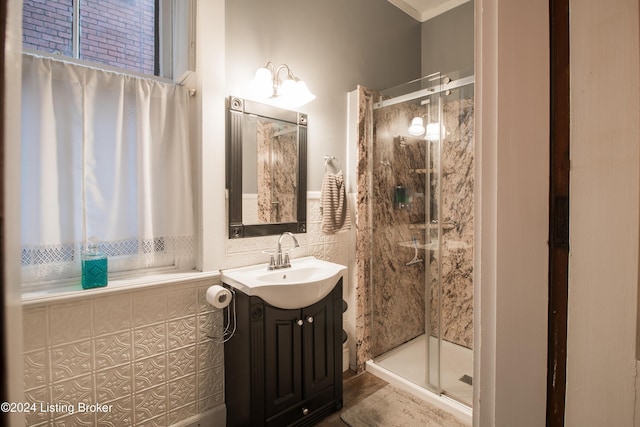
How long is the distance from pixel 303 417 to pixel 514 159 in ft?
5.65

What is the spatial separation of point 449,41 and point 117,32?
8.38 ft

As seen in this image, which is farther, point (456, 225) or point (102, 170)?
point (456, 225)

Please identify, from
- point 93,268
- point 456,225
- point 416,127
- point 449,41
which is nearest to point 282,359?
point 93,268

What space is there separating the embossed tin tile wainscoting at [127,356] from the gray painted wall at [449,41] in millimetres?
2635

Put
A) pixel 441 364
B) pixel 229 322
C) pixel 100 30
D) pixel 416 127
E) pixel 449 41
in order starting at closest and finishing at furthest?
pixel 100 30
pixel 229 322
pixel 441 364
pixel 416 127
pixel 449 41

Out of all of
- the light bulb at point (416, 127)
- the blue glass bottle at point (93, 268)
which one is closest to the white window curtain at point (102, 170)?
the blue glass bottle at point (93, 268)

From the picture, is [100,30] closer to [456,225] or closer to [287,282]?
[287,282]

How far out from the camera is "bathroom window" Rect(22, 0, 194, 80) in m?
1.33

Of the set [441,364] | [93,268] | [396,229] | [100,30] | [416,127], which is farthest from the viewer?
[396,229]

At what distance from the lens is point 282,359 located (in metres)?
1.55

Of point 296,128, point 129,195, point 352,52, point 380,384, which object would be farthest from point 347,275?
point 352,52

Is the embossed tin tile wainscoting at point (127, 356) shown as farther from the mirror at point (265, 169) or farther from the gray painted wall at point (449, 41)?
the gray painted wall at point (449, 41)

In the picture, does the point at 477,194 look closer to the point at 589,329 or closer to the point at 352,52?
the point at 589,329

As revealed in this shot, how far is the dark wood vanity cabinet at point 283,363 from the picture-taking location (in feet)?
4.81
